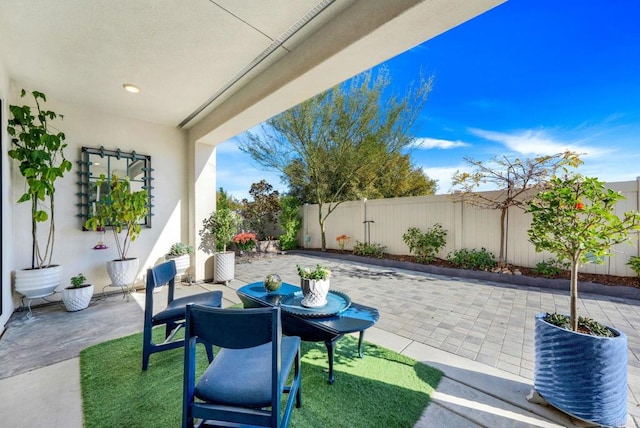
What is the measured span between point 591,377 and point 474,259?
403 cm

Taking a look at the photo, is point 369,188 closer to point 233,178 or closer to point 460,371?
point 233,178

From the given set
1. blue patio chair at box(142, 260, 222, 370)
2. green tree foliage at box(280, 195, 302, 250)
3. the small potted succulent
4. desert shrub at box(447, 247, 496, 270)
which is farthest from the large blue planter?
green tree foliage at box(280, 195, 302, 250)

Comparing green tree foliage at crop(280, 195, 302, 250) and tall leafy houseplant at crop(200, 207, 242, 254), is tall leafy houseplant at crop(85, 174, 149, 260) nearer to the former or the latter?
tall leafy houseplant at crop(200, 207, 242, 254)

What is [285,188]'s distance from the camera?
9188 millimetres

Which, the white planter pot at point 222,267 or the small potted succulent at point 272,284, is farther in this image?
the white planter pot at point 222,267

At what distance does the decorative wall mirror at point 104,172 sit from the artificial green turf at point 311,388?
253cm

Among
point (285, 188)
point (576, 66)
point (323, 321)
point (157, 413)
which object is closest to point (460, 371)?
point (323, 321)

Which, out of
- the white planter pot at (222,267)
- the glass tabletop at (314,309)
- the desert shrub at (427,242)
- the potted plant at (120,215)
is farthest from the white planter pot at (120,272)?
the desert shrub at (427,242)

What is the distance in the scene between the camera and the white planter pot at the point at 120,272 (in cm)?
371

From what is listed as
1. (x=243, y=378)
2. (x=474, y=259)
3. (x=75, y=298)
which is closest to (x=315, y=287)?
(x=243, y=378)

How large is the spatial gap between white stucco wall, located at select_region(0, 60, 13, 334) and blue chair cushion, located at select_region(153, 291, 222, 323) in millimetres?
2194

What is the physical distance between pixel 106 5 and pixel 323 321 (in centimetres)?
299

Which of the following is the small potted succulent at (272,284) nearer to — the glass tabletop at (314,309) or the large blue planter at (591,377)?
the glass tabletop at (314,309)

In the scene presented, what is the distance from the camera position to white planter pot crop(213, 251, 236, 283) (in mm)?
4660
